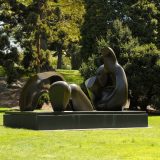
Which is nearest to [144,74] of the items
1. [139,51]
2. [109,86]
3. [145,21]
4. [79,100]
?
[139,51]

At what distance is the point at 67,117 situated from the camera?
675 inches

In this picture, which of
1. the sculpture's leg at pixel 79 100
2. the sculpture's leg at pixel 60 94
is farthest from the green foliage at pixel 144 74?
the sculpture's leg at pixel 60 94

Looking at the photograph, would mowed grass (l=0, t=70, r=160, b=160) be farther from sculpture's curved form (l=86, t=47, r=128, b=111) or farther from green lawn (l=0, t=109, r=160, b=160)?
sculpture's curved form (l=86, t=47, r=128, b=111)

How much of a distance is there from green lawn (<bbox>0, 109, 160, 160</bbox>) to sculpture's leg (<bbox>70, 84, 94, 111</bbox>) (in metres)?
2.53

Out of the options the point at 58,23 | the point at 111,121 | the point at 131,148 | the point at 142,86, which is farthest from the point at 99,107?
the point at 58,23

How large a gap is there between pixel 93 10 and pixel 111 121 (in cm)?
2712

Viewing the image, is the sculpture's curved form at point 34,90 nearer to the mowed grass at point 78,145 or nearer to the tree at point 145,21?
the mowed grass at point 78,145

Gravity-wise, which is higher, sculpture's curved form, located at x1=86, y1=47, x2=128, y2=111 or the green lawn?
sculpture's curved form, located at x1=86, y1=47, x2=128, y2=111

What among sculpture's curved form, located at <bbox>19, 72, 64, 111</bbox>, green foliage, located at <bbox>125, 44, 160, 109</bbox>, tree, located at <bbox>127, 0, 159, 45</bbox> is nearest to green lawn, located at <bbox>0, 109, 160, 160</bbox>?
sculpture's curved form, located at <bbox>19, 72, 64, 111</bbox>

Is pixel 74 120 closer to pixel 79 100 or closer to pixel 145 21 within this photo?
pixel 79 100

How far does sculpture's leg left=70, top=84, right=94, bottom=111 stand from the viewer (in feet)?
61.5

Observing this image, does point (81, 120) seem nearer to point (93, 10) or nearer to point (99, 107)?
point (99, 107)

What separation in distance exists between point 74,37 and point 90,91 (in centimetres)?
1721

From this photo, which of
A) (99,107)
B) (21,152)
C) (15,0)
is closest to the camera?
(21,152)
